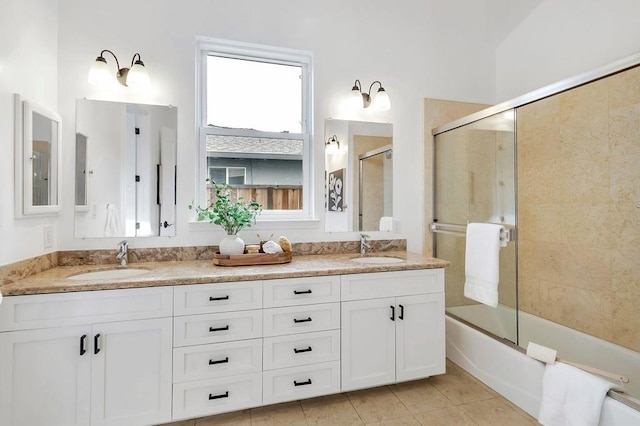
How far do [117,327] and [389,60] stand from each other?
2514 mm

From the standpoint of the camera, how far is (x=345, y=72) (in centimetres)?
245

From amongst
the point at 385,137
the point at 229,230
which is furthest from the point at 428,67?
the point at 229,230

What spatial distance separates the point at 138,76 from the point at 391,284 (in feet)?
6.44

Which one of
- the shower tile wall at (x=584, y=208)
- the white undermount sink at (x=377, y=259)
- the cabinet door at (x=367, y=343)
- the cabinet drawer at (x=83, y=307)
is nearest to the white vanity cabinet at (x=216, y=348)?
the cabinet drawer at (x=83, y=307)

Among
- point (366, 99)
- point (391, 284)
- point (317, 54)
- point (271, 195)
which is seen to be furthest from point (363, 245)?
point (317, 54)

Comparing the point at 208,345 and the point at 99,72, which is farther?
the point at 99,72

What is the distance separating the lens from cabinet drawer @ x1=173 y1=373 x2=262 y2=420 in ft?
5.27

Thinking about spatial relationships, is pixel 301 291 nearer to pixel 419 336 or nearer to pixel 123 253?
pixel 419 336

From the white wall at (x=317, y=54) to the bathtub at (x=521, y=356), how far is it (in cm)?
74

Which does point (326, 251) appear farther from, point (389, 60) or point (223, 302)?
point (389, 60)

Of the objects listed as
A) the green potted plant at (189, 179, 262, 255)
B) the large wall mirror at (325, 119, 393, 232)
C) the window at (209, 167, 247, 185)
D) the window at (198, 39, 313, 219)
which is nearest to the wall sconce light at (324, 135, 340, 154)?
the large wall mirror at (325, 119, 393, 232)

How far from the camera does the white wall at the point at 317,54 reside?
77.7 inches

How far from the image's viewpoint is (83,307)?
1492 millimetres

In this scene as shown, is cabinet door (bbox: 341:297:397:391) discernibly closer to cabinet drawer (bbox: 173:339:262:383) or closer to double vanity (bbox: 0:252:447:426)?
double vanity (bbox: 0:252:447:426)
